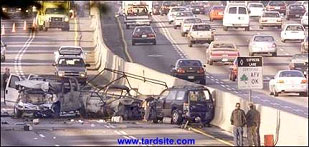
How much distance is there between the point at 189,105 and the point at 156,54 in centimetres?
3593

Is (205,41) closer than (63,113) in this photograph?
No

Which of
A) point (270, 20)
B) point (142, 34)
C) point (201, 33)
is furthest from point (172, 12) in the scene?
point (201, 33)

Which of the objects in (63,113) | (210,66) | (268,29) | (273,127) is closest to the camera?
(273,127)

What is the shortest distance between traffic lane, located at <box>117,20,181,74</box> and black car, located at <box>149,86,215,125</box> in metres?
24.0

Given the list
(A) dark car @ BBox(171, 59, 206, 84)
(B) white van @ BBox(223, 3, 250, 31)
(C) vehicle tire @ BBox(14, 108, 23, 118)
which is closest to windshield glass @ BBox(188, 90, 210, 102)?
(C) vehicle tire @ BBox(14, 108, 23, 118)

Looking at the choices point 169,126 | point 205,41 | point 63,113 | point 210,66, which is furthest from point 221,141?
point 205,41

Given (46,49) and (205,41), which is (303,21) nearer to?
(205,41)

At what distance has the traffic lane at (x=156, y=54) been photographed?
63.3m

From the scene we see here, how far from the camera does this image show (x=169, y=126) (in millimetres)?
34156

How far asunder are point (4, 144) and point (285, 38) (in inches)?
1979

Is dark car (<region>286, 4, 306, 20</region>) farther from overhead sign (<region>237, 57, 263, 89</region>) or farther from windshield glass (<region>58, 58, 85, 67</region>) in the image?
overhead sign (<region>237, 57, 263, 89</region>)

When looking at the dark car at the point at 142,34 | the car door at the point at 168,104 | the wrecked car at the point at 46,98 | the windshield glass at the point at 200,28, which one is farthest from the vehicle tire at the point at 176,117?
the dark car at the point at 142,34

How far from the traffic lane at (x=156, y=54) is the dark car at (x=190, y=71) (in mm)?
5590

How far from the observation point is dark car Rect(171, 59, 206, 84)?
52.5 metres
